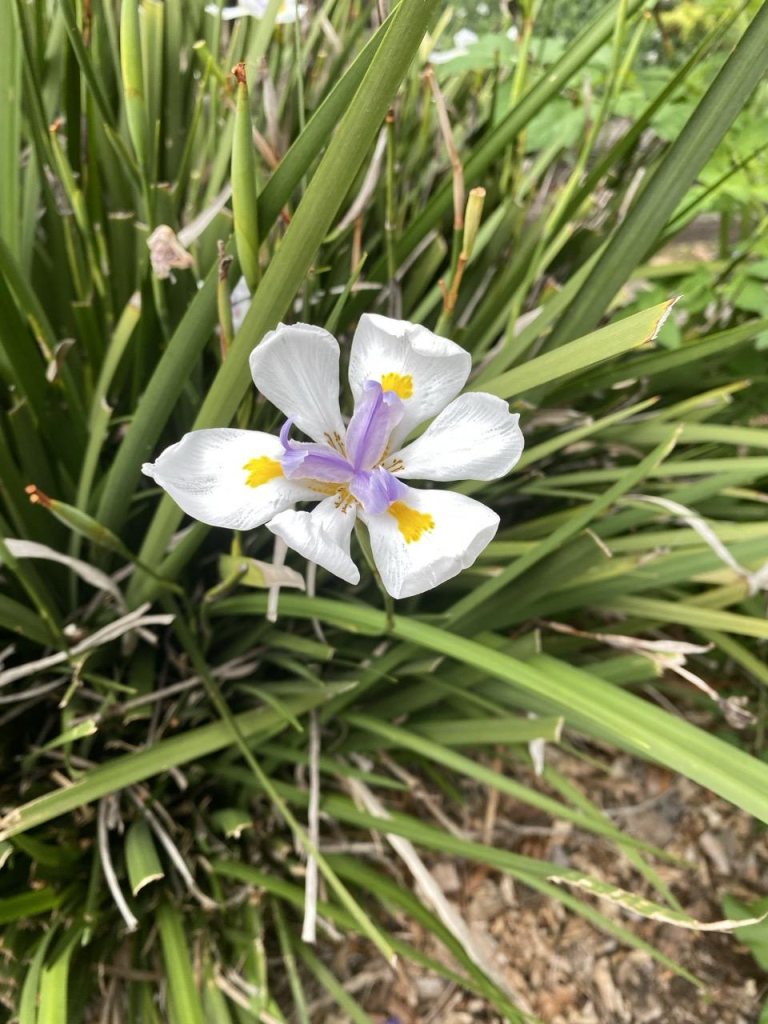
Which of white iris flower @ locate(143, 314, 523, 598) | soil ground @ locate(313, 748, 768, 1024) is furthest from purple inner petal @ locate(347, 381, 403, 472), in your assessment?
soil ground @ locate(313, 748, 768, 1024)

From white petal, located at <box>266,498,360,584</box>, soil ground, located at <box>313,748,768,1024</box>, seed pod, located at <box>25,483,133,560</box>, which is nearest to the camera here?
white petal, located at <box>266,498,360,584</box>

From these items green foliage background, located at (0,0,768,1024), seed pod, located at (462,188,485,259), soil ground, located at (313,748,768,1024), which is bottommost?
soil ground, located at (313,748,768,1024)

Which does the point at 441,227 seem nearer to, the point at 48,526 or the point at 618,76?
the point at 618,76

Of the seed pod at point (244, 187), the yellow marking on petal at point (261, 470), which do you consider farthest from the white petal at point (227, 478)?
the seed pod at point (244, 187)

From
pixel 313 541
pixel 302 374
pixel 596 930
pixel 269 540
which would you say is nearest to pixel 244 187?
pixel 302 374

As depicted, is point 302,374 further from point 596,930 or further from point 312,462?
point 596,930

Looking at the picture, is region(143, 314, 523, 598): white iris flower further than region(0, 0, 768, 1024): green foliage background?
No

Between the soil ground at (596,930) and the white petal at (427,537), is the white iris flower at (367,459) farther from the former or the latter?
the soil ground at (596,930)

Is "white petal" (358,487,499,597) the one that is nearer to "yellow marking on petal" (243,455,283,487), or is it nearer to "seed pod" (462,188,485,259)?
"yellow marking on petal" (243,455,283,487)
